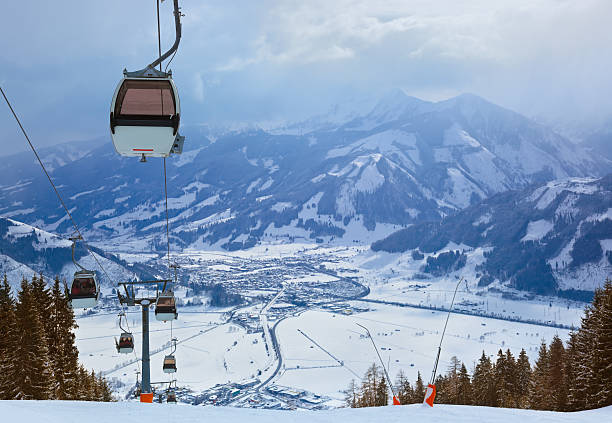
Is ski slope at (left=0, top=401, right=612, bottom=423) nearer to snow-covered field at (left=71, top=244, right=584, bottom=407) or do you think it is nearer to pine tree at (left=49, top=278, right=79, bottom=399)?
pine tree at (left=49, top=278, right=79, bottom=399)

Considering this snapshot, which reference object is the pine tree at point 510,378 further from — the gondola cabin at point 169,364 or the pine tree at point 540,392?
the gondola cabin at point 169,364

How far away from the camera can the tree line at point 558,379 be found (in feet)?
58.2

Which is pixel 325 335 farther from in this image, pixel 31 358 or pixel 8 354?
pixel 8 354

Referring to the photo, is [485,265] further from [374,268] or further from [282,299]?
[282,299]

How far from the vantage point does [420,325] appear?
107 metres

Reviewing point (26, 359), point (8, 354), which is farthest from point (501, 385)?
point (8, 354)

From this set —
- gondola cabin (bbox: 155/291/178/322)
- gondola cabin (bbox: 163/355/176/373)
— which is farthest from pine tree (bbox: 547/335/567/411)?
gondola cabin (bbox: 163/355/176/373)

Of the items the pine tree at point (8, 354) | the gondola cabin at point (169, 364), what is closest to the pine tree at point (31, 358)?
the pine tree at point (8, 354)

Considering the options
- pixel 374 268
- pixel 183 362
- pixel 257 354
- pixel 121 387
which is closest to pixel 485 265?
pixel 374 268

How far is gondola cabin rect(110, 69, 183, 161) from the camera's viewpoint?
4.87m

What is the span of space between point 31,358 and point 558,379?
27280mm

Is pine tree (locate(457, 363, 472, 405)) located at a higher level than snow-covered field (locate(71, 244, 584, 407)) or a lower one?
higher

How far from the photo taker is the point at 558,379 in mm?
26703

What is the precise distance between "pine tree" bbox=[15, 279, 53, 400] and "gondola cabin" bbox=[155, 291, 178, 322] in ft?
22.0
